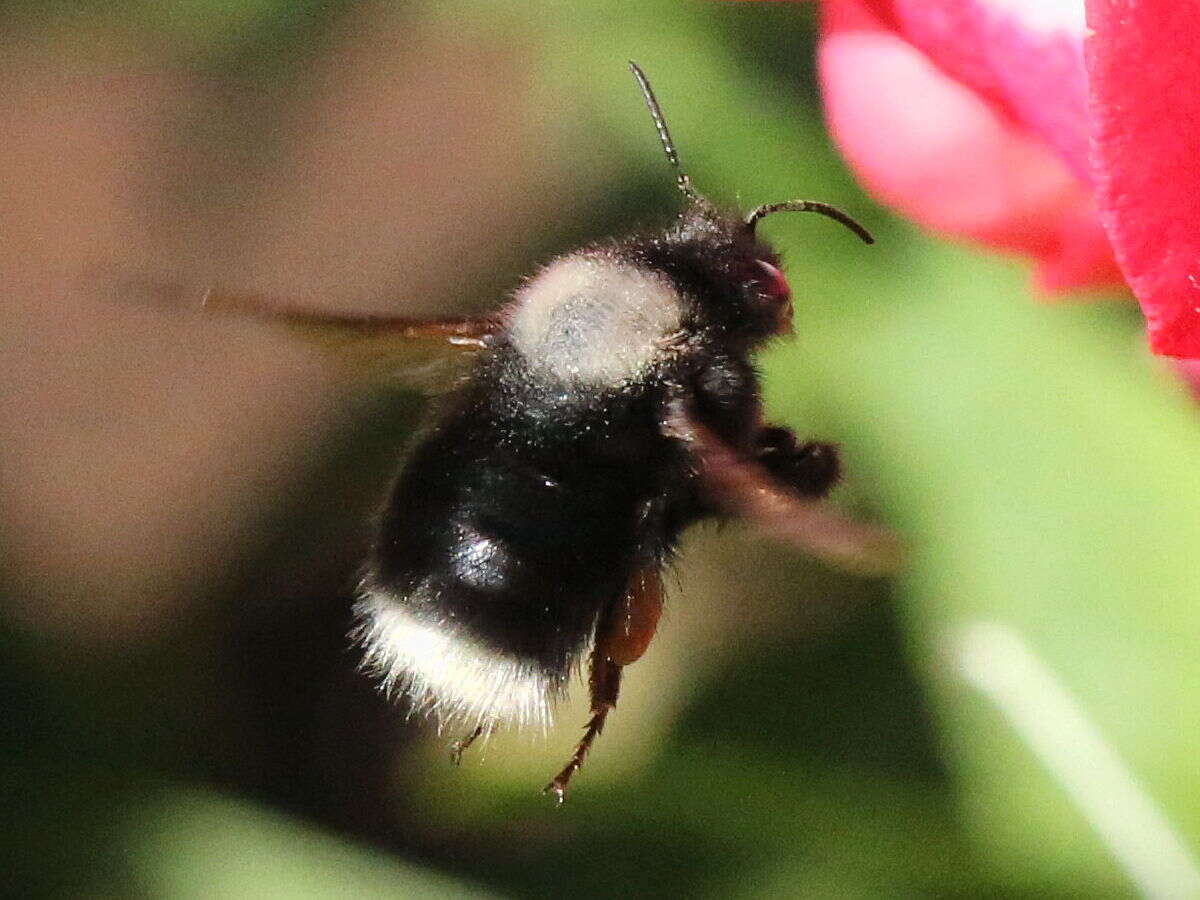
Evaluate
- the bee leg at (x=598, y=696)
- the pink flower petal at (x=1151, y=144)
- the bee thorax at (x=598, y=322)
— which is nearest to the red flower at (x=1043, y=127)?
the pink flower petal at (x=1151, y=144)

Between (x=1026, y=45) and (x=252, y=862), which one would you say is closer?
(x=1026, y=45)

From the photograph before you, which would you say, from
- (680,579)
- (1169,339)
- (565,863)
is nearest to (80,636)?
(565,863)

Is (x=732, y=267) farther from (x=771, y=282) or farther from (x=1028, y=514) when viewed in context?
(x=1028, y=514)

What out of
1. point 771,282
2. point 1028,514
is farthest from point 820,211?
point 1028,514

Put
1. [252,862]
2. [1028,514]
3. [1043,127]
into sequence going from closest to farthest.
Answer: [1043,127], [1028,514], [252,862]

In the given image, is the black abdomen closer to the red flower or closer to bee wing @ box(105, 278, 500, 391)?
bee wing @ box(105, 278, 500, 391)

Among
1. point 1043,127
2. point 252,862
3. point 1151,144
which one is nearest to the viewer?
point 1151,144

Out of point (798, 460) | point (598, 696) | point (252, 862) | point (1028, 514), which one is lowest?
point (252, 862)

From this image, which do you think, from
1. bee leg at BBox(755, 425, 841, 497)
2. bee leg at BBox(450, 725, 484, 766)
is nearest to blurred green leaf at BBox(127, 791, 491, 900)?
bee leg at BBox(450, 725, 484, 766)
